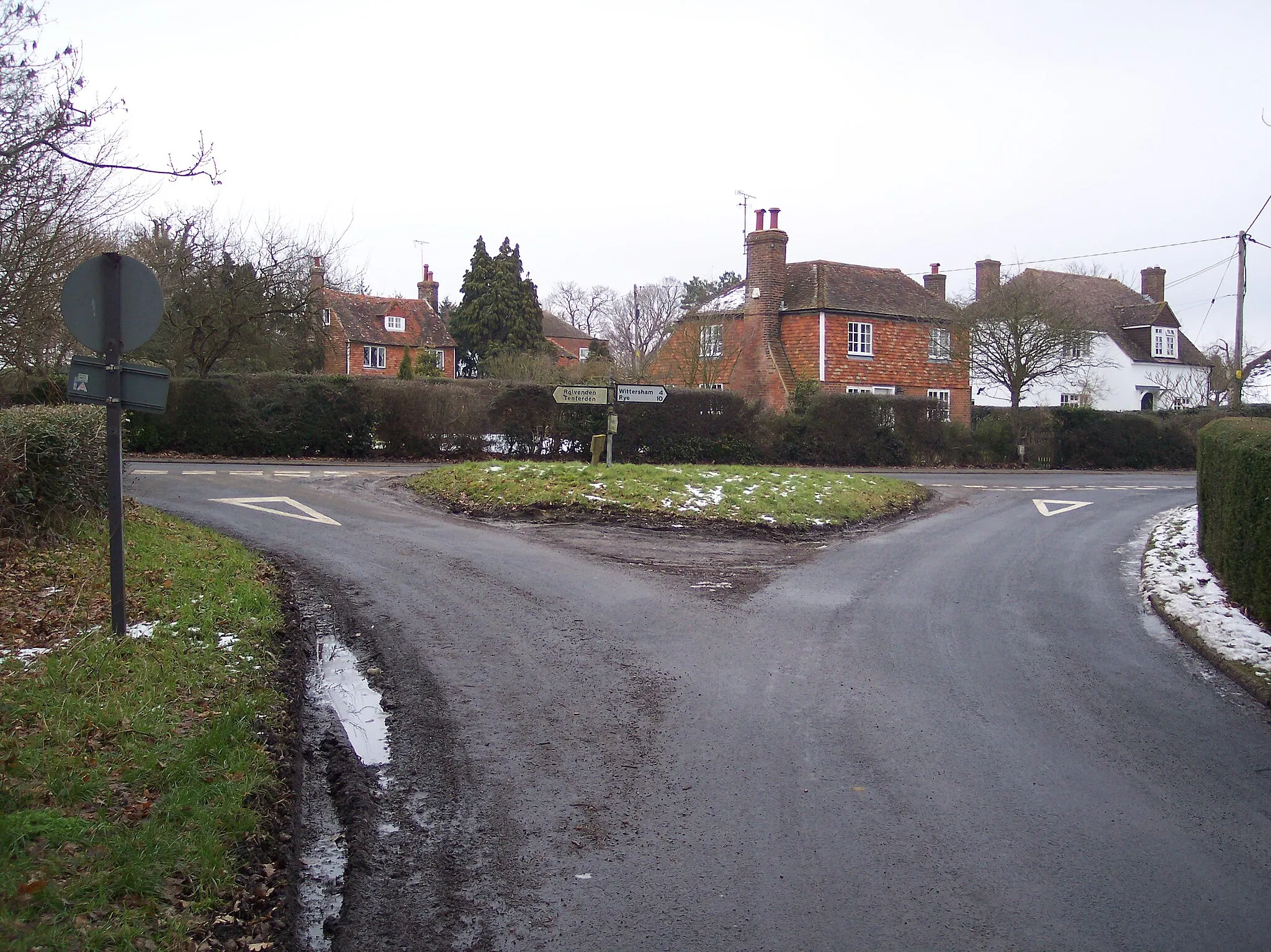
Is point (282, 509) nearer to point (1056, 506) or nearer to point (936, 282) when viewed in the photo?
point (1056, 506)

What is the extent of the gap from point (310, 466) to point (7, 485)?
13215 mm

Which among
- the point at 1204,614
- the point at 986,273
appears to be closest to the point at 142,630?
the point at 1204,614

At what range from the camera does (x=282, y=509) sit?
15094mm

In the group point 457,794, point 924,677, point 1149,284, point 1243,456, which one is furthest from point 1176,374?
point 457,794

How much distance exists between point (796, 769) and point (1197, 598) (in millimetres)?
6998

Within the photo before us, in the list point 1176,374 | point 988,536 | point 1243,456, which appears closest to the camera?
point 1243,456

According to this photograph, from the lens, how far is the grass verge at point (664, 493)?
51.5 ft

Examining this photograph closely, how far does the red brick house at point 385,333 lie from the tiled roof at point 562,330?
24570mm

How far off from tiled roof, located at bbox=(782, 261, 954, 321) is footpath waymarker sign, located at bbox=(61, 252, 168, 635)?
32036 millimetres

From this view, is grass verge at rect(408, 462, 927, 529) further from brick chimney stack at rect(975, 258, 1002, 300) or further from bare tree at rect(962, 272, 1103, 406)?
brick chimney stack at rect(975, 258, 1002, 300)

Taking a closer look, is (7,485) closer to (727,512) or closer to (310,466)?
(727,512)

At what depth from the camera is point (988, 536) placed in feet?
50.6

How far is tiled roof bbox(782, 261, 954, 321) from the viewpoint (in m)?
37.7

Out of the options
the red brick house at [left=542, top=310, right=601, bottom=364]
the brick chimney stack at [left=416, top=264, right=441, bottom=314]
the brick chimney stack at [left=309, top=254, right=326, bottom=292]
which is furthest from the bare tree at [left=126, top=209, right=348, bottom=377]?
the red brick house at [left=542, top=310, right=601, bottom=364]
